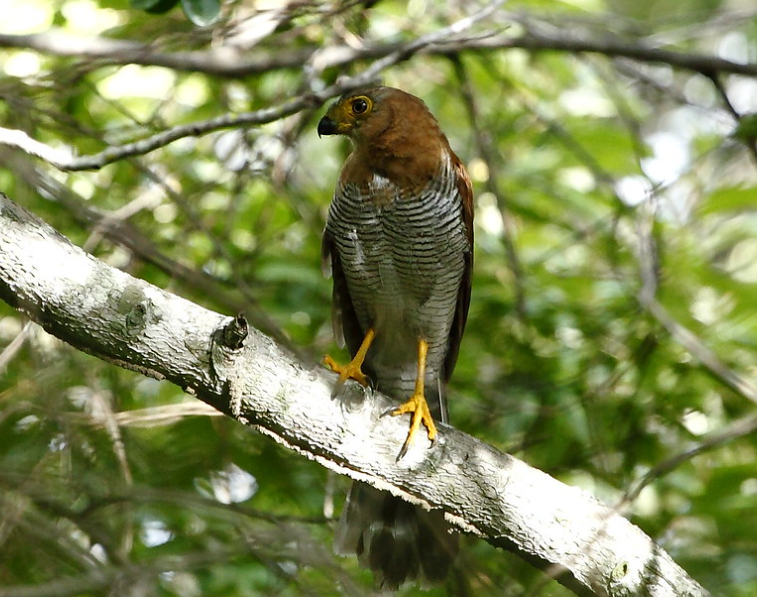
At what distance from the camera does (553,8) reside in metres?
4.70

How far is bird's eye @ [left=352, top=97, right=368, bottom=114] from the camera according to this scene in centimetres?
429

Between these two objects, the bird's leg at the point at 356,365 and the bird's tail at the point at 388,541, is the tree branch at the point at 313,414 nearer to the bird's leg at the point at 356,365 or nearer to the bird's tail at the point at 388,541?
the bird's leg at the point at 356,365

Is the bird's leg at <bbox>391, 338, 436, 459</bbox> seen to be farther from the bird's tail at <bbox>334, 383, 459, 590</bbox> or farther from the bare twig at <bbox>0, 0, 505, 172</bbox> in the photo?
the bare twig at <bbox>0, 0, 505, 172</bbox>

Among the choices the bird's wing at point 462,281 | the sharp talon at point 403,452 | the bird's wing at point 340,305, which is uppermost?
the bird's wing at point 462,281

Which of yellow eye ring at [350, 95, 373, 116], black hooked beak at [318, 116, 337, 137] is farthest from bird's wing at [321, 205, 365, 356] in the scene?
yellow eye ring at [350, 95, 373, 116]

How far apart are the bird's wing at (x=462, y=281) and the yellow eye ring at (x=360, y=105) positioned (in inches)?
20.0

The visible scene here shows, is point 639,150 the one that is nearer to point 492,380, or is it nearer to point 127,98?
point 492,380

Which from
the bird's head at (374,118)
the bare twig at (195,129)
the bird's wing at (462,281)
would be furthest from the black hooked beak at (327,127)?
the bird's wing at (462,281)

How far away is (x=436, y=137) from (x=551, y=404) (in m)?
1.50

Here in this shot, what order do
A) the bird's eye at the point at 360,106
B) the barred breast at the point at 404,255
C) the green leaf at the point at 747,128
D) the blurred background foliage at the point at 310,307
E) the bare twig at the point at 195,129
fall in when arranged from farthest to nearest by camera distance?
the bird's eye at the point at 360,106, the barred breast at the point at 404,255, the blurred background foliage at the point at 310,307, the green leaf at the point at 747,128, the bare twig at the point at 195,129

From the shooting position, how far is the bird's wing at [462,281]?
436cm

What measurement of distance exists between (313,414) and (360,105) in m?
1.91

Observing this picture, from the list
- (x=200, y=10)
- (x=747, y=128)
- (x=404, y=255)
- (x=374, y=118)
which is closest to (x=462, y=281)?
(x=404, y=255)

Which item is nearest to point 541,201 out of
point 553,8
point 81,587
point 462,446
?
point 553,8
